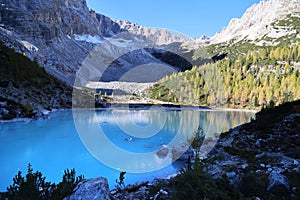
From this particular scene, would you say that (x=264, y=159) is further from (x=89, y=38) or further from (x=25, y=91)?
(x=89, y=38)

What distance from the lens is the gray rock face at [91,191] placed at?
15.3ft

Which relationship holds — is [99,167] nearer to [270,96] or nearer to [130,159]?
[130,159]

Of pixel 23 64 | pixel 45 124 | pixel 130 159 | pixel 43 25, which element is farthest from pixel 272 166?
pixel 43 25

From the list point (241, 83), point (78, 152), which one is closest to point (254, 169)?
point (78, 152)

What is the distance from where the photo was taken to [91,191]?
186 inches

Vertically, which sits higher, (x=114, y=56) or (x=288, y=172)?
(x=114, y=56)

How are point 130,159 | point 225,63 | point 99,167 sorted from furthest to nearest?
point 225,63 < point 130,159 < point 99,167

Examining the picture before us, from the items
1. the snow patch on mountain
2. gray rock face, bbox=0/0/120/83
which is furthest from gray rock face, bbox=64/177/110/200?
the snow patch on mountain

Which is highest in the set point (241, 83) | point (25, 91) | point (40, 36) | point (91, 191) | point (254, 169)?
point (40, 36)

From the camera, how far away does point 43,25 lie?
87.4 m

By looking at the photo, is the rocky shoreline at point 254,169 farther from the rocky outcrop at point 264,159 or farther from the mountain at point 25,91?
the mountain at point 25,91

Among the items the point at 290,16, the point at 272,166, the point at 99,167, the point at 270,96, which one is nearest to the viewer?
the point at 272,166

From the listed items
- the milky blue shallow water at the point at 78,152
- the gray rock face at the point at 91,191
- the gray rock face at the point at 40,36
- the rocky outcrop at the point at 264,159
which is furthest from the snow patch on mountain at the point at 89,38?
the gray rock face at the point at 91,191

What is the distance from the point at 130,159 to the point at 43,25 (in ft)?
293
